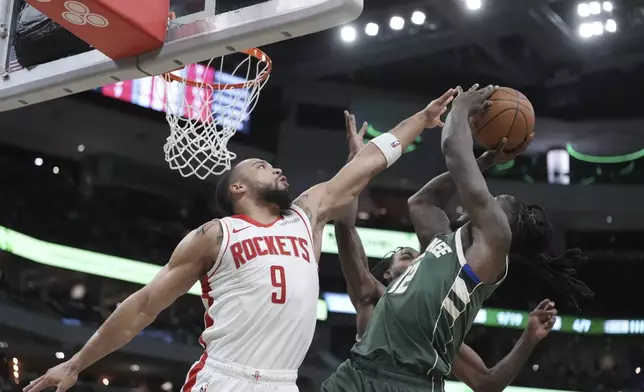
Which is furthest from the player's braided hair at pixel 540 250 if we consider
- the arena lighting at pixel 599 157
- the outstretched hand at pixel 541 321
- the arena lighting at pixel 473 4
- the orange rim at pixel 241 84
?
the arena lighting at pixel 599 157

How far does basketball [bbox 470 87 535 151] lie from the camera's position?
3750 mm

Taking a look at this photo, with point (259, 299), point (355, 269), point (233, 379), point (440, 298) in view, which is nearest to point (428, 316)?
point (440, 298)

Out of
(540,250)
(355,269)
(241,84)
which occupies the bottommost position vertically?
(355,269)

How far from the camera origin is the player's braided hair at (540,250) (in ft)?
12.2

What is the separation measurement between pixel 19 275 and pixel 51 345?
1.16 m

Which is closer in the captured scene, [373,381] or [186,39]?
[373,381]

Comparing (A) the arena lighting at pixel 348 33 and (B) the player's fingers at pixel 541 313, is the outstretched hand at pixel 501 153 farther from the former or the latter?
(A) the arena lighting at pixel 348 33

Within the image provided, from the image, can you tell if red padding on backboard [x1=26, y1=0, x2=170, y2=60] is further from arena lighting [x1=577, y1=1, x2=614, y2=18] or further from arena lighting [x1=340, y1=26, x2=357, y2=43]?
arena lighting [x1=577, y1=1, x2=614, y2=18]

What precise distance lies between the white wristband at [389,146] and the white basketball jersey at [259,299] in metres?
0.73

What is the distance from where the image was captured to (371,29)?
1253 centimetres

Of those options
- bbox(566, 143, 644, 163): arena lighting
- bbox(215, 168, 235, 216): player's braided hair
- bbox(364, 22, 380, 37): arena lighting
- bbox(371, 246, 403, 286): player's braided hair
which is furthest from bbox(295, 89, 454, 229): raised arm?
bbox(566, 143, 644, 163): arena lighting

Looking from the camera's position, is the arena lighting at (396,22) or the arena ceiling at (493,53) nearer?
the arena ceiling at (493,53)

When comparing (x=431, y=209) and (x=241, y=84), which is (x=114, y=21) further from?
(x=241, y=84)

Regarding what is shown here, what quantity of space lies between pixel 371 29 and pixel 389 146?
8.96 meters
